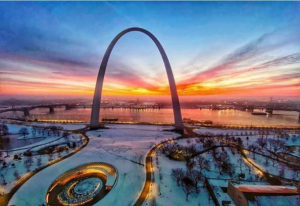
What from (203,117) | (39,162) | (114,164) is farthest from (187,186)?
(203,117)

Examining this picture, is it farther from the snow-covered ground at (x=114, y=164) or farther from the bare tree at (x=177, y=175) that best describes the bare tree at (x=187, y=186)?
the snow-covered ground at (x=114, y=164)

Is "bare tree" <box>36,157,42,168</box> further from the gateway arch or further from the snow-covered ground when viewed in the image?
the gateway arch

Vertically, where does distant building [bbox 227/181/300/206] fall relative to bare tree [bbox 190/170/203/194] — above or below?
above

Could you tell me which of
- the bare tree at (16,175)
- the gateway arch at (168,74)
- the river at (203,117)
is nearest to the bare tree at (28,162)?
the bare tree at (16,175)

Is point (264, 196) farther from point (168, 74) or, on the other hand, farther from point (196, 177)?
point (168, 74)

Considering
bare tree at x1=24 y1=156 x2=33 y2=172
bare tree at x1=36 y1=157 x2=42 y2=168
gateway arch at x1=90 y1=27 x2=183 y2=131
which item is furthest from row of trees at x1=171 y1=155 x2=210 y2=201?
bare tree at x1=24 y1=156 x2=33 y2=172

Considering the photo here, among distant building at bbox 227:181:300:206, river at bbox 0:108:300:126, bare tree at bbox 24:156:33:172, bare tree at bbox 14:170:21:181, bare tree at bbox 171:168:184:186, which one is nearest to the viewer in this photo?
distant building at bbox 227:181:300:206

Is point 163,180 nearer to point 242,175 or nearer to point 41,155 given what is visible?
point 242,175

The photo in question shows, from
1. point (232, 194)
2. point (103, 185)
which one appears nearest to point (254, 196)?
point (232, 194)
